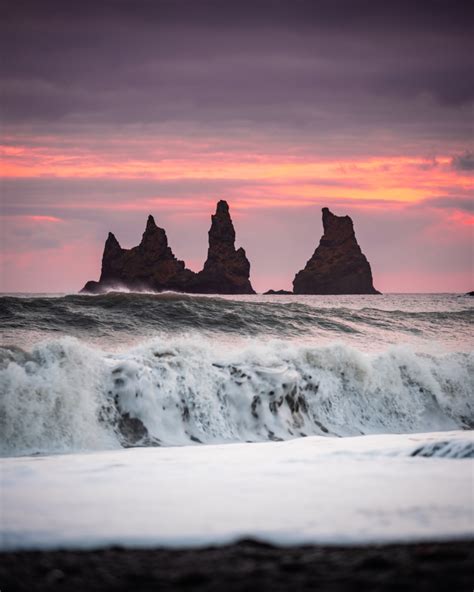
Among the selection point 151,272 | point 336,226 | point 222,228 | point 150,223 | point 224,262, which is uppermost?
point 336,226

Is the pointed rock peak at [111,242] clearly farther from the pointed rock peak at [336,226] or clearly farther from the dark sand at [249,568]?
the dark sand at [249,568]

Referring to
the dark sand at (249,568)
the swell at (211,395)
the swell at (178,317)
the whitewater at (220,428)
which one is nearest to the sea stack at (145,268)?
the swell at (178,317)

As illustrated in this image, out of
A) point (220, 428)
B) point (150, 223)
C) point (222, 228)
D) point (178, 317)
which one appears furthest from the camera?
point (222, 228)

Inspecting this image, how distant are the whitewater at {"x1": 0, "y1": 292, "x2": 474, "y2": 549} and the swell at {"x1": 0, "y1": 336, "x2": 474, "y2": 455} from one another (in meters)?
0.03

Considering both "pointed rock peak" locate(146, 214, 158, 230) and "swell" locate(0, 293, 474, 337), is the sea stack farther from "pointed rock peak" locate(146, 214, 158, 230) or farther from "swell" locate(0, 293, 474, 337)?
"swell" locate(0, 293, 474, 337)

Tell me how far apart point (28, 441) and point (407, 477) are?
18.8 ft

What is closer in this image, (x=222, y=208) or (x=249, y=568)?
(x=249, y=568)

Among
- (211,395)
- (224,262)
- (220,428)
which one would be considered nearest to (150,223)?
(224,262)

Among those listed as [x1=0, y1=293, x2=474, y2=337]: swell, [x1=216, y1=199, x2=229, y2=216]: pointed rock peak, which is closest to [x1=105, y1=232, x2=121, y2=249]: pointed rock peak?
[x1=216, y1=199, x2=229, y2=216]: pointed rock peak

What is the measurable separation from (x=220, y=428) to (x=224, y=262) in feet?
Result: 240

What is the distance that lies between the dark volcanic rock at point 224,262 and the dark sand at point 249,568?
76154mm

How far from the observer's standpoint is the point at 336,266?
98438mm

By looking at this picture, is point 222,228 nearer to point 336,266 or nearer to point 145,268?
point 145,268

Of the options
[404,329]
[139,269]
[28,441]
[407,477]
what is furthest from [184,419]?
[139,269]
